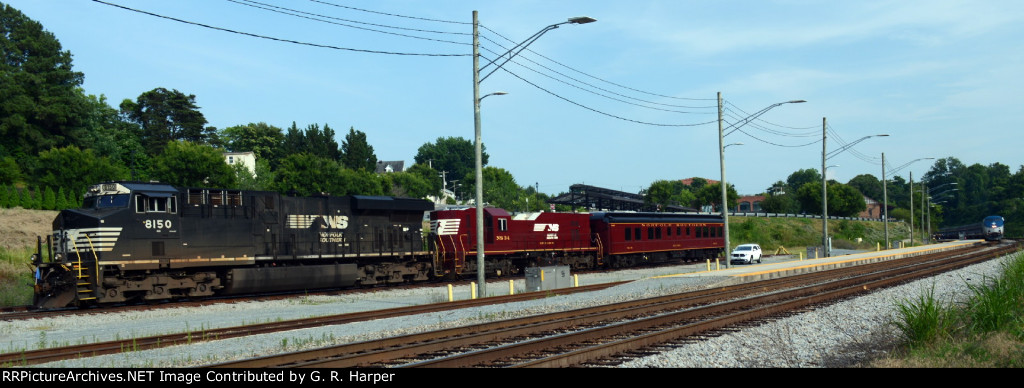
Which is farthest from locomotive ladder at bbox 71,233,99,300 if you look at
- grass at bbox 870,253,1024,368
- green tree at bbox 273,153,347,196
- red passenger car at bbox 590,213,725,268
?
green tree at bbox 273,153,347,196

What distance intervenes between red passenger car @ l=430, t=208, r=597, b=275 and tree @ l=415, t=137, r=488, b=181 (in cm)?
12140

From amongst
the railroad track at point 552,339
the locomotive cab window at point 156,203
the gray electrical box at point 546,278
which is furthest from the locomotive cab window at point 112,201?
the railroad track at point 552,339

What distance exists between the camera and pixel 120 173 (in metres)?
67.4

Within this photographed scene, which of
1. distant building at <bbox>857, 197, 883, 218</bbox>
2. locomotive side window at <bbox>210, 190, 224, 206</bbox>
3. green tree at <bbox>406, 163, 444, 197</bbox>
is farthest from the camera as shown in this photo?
distant building at <bbox>857, 197, 883, 218</bbox>

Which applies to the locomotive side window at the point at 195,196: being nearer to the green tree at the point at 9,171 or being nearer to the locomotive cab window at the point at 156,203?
the locomotive cab window at the point at 156,203

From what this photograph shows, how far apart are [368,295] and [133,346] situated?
13.3 m

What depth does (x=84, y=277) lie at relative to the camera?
68.9 ft

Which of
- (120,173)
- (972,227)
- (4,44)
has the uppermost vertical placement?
(4,44)

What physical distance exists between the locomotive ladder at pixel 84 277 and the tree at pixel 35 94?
57115 millimetres

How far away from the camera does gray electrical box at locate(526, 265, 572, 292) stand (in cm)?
2645

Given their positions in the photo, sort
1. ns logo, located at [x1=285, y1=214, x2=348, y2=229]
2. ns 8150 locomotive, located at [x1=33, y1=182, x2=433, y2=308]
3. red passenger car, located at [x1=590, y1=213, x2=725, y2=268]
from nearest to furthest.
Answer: ns 8150 locomotive, located at [x1=33, y1=182, x2=433, y2=308]
ns logo, located at [x1=285, y1=214, x2=348, y2=229]
red passenger car, located at [x1=590, y1=213, x2=725, y2=268]

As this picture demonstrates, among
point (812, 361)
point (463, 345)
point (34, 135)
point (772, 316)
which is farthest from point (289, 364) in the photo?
point (34, 135)

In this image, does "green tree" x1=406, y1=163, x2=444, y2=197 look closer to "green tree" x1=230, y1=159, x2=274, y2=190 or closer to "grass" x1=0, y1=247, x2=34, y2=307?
"green tree" x1=230, y1=159, x2=274, y2=190
